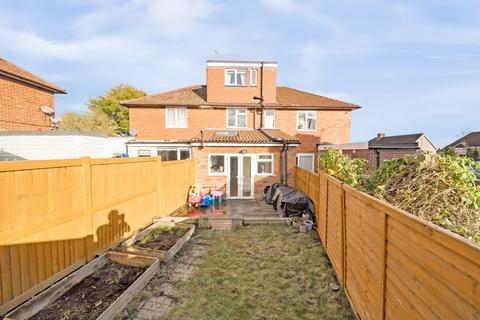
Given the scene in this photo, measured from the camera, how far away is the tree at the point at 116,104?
1582 inches

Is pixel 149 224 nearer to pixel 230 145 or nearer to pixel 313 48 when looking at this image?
pixel 230 145

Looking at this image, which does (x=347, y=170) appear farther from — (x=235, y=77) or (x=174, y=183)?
(x=235, y=77)

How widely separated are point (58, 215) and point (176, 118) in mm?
12592

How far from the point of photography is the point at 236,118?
16.1 m

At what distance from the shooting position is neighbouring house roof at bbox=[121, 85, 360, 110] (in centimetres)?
1572

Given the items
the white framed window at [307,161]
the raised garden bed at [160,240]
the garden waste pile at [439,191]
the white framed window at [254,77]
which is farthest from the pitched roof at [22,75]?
the garden waste pile at [439,191]

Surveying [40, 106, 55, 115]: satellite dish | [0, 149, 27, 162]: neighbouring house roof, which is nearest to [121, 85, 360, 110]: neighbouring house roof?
[40, 106, 55, 115]: satellite dish

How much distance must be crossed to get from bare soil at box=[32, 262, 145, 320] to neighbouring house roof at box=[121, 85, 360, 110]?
12624 millimetres

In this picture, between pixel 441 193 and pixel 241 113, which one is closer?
pixel 441 193

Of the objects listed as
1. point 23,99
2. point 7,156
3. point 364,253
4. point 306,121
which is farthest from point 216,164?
point 23,99

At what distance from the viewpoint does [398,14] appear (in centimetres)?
802

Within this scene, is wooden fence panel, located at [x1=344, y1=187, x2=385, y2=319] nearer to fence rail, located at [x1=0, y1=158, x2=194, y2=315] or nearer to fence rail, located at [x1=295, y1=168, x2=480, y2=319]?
fence rail, located at [x1=295, y1=168, x2=480, y2=319]

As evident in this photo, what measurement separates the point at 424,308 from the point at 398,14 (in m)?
9.89

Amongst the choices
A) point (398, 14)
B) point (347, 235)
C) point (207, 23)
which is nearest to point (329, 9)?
point (398, 14)
